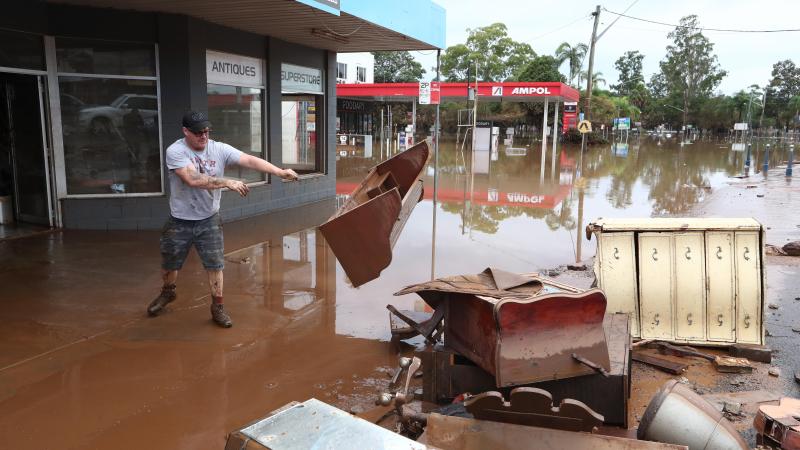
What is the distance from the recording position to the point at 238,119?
36.0ft

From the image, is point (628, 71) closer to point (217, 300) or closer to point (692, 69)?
point (692, 69)

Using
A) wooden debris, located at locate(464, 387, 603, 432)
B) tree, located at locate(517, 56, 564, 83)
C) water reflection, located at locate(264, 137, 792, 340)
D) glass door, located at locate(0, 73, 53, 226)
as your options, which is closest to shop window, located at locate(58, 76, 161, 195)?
glass door, located at locate(0, 73, 53, 226)

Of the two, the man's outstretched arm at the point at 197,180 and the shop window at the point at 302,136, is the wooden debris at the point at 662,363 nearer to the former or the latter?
the man's outstretched arm at the point at 197,180

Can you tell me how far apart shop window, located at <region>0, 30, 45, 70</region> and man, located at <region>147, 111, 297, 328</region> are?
453 cm

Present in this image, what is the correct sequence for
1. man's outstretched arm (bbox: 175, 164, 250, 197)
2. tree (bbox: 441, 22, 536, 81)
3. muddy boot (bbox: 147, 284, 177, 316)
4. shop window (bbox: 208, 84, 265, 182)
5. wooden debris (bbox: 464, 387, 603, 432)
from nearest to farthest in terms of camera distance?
wooden debris (bbox: 464, 387, 603, 432) < man's outstretched arm (bbox: 175, 164, 250, 197) < muddy boot (bbox: 147, 284, 177, 316) < shop window (bbox: 208, 84, 265, 182) < tree (bbox: 441, 22, 536, 81)

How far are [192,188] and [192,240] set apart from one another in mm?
476

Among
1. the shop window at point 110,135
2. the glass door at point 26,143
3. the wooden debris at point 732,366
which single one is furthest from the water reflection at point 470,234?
the glass door at point 26,143

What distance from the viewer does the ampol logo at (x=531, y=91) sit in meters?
35.8

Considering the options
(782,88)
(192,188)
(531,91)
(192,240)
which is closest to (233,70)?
(192,188)

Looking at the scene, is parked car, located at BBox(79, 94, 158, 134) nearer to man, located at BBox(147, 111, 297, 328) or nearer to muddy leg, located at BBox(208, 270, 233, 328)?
man, located at BBox(147, 111, 297, 328)

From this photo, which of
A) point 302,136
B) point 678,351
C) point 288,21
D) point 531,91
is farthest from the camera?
point 531,91

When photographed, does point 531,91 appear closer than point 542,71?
Yes

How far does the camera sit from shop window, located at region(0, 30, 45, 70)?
7984 mm

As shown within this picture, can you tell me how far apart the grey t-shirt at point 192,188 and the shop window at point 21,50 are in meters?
4.56
